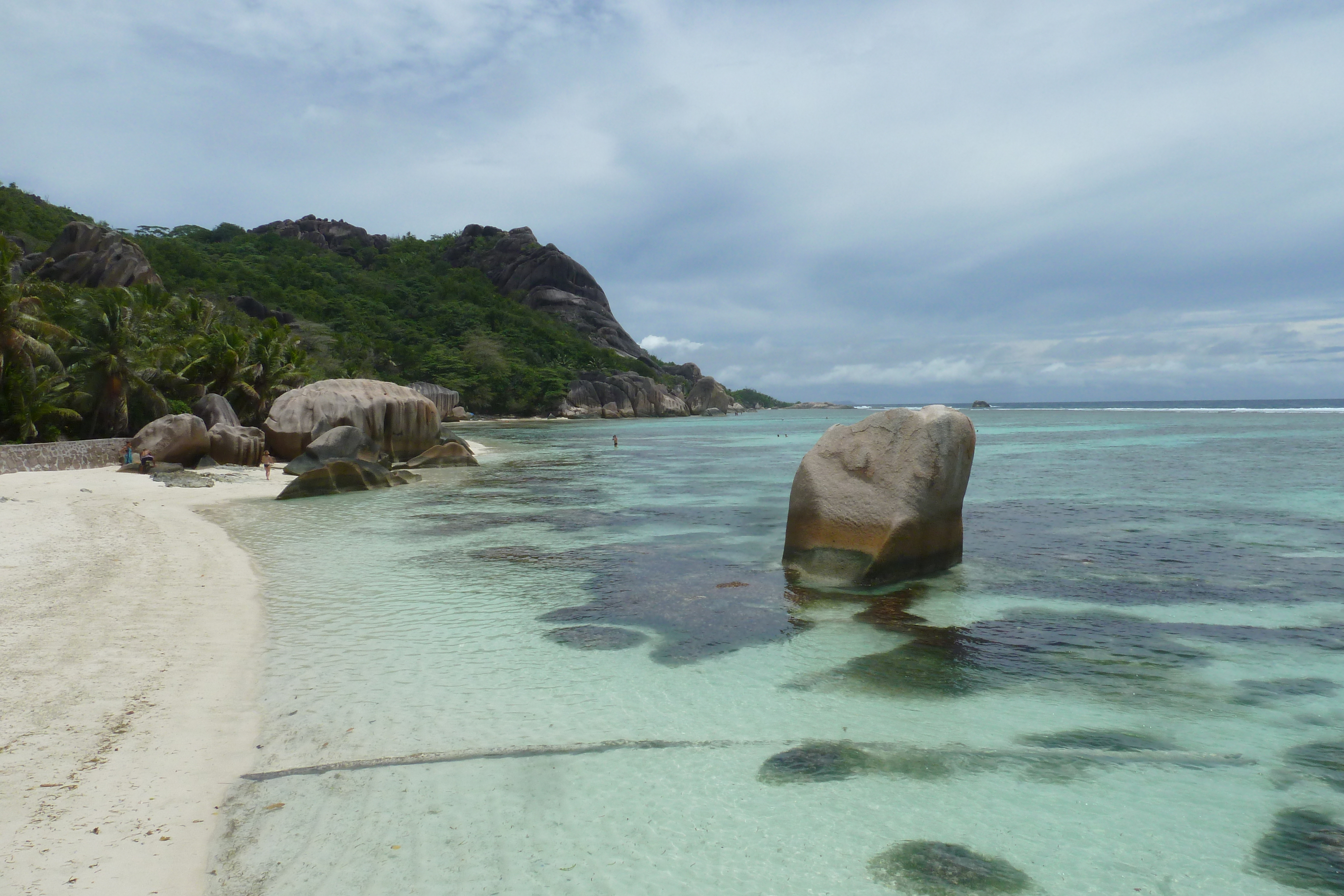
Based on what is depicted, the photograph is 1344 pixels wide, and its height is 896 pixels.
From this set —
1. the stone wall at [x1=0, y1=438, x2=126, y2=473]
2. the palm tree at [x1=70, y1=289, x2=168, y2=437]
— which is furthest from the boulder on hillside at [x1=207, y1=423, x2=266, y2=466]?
the palm tree at [x1=70, y1=289, x2=168, y2=437]

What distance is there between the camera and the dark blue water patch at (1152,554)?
30.9 feet

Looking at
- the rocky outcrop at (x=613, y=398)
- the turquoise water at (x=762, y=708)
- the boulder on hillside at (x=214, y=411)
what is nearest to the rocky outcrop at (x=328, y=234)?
the rocky outcrop at (x=613, y=398)

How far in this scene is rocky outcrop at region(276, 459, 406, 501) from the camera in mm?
18141

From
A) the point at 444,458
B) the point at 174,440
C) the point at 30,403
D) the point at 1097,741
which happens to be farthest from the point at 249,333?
the point at 1097,741

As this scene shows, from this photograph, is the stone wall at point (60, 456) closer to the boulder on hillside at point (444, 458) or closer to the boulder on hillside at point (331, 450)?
the boulder on hillside at point (331, 450)

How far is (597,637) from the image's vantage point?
305 inches

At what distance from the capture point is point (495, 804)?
446 cm

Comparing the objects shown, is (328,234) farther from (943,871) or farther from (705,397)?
(943,871)

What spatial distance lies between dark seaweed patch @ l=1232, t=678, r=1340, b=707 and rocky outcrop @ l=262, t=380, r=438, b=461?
23.8 meters

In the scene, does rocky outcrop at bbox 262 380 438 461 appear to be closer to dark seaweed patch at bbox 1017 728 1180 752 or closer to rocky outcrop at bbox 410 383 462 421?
dark seaweed patch at bbox 1017 728 1180 752

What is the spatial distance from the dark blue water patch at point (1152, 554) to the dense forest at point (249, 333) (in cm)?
2594

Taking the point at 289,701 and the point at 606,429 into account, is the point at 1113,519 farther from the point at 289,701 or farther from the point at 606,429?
the point at 606,429

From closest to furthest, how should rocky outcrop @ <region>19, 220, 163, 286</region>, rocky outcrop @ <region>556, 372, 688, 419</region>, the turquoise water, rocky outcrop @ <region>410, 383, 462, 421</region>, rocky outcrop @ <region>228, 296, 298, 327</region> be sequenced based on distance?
the turquoise water < rocky outcrop @ <region>19, 220, 163, 286</region> < rocky outcrop @ <region>228, 296, 298, 327</region> < rocky outcrop @ <region>410, 383, 462, 421</region> < rocky outcrop @ <region>556, 372, 688, 419</region>

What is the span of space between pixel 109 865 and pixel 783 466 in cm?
2617
